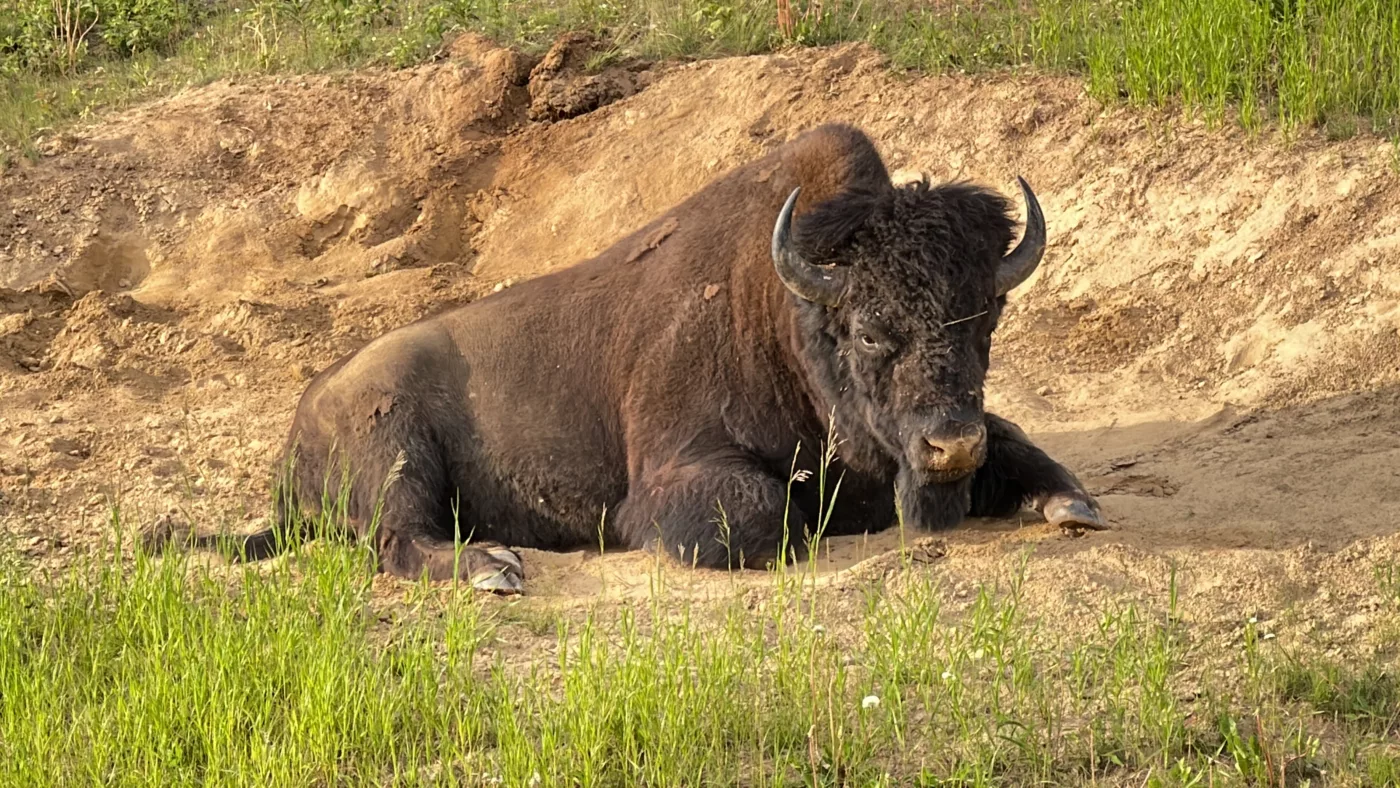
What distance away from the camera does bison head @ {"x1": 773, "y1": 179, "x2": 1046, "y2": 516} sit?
618 centimetres

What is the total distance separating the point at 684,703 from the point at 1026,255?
2794 millimetres

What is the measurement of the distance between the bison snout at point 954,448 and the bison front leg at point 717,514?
0.67 m

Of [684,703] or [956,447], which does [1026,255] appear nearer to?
[956,447]

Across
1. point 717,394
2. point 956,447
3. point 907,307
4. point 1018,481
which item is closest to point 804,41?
point 717,394

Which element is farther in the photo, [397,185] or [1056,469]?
[397,185]

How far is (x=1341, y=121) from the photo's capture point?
9.51 metres

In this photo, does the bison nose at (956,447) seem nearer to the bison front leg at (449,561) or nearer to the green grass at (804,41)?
the bison front leg at (449,561)

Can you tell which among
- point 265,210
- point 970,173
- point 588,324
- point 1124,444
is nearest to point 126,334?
point 265,210

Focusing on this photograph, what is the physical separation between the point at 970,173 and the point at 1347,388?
3.24m

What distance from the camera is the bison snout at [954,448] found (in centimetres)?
605

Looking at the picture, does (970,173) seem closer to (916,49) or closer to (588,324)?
(916,49)

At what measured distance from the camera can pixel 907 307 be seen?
247 inches

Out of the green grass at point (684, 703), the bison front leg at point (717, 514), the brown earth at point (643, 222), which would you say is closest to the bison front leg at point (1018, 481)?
the brown earth at point (643, 222)

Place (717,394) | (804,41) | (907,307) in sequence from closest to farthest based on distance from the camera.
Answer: (907,307)
(717,394)
(804,41)
